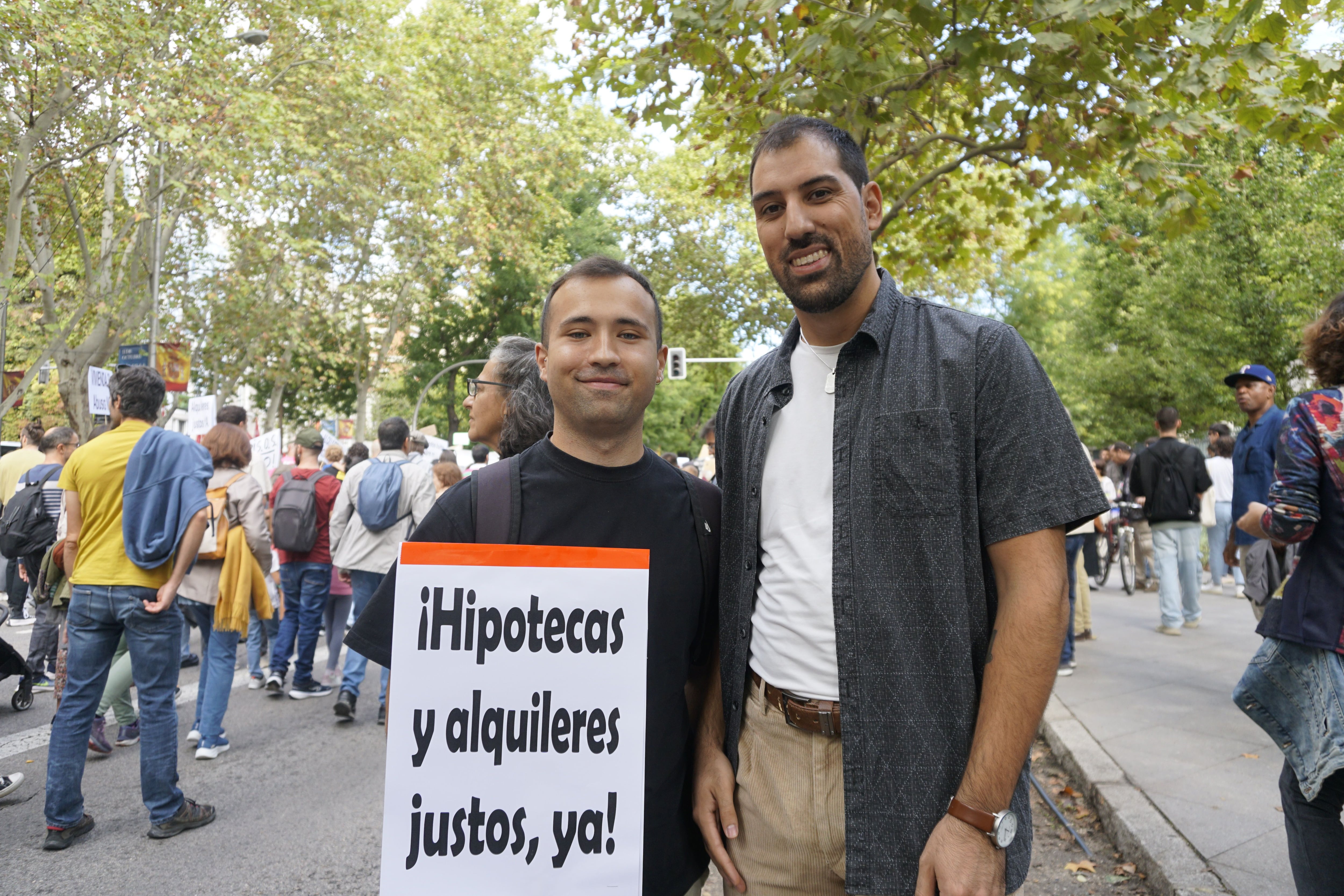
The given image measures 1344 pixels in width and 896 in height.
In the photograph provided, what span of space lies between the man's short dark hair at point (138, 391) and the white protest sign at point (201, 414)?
409 inches

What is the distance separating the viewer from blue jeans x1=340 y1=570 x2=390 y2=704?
6.70 meters

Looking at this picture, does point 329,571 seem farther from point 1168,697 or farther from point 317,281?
point 317,281

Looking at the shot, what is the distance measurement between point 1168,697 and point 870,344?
6.04 metres

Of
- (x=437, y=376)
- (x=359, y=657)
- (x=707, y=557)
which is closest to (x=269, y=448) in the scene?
(x=359, y=657)

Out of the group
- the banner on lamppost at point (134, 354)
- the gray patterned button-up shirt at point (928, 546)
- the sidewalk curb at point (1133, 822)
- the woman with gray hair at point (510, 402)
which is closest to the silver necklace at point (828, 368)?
the gray patterned button-up shirt at point (928, 546)

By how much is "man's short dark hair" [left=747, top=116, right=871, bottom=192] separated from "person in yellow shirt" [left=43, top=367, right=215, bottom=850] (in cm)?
402

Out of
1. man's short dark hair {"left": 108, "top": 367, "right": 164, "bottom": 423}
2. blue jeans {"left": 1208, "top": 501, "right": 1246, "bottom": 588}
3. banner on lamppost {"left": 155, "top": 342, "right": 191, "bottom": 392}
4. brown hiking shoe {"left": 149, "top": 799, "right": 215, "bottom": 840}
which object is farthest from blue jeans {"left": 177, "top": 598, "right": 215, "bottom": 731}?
banner on lamppost {"left": 155, "top": 342, "right": 191, "bottom": 392}

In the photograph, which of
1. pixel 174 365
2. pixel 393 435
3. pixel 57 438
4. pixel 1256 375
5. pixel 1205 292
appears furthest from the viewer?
pixel 1205 292

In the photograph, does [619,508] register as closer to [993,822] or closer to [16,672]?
[993,822]

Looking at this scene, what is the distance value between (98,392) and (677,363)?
47.1 ft

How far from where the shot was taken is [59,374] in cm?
1934

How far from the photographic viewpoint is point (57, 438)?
8.59 meters

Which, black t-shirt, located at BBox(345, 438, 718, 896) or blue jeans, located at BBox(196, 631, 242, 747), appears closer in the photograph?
black t-shirt, located at BBox(345, 438, 718, 896)

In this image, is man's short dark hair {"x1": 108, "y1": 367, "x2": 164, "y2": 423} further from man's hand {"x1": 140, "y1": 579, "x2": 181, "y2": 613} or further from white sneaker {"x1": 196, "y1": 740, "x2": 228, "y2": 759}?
white sneaker {"x1": 196, "y1": 740, "x2": 228, "y2": 759}
